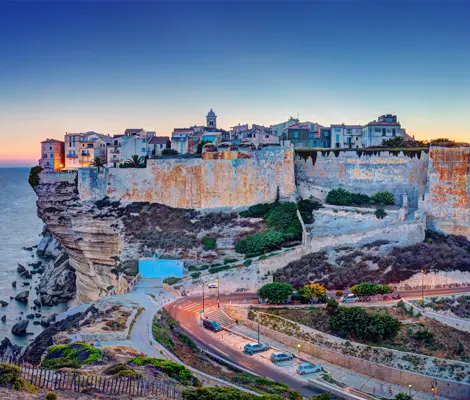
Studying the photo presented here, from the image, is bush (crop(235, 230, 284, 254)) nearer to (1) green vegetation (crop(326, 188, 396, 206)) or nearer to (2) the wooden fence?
(1) green vegetation (crop(326, 188, 396, 206))

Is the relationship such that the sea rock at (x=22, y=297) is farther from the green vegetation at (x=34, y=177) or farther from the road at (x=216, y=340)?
the road at (x=216, y=340)

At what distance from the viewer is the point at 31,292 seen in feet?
162

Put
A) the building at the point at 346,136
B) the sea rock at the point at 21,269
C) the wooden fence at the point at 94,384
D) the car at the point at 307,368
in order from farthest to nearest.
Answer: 1. the sea rock at the point at 21,269
2. the building at the point at 346,136
3. the car at the point at 307,368
4. the wooden fence at the point at 94,384

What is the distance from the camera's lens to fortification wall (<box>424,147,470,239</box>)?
38.6 meters

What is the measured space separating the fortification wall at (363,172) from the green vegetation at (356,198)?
910mm

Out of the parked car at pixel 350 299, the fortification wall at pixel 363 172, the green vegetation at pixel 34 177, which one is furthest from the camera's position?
the green vegetation at pixel 34 177

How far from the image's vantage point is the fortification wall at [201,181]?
4506cm

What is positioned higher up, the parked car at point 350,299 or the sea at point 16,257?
the parked car at point 350,299

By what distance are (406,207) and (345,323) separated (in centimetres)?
1585

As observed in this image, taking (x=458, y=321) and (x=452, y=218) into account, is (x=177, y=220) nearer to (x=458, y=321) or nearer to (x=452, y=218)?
(x=452, y=218)

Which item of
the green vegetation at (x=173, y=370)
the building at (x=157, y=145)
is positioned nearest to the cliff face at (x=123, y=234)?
the building at (x=157, y=145)

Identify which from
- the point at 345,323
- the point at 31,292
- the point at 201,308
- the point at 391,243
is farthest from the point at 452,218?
the point at 31,292

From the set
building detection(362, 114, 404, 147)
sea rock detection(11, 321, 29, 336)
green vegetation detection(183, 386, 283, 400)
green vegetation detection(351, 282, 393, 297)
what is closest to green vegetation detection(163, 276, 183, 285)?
sea rock detection(11, 321, 29, 336)

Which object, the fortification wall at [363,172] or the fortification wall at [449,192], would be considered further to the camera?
the fortification wall at [363,172]
